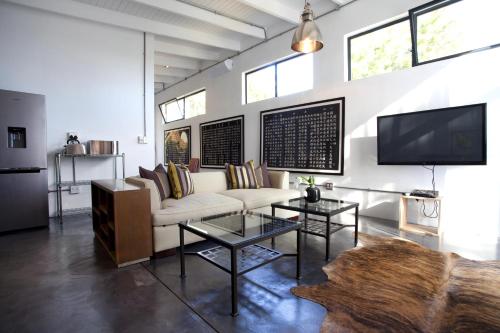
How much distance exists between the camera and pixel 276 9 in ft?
13.0

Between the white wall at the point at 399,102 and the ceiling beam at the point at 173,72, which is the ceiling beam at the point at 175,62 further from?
the white wall at the point at 399,102

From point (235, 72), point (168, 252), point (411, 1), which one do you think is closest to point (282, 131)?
point (235, 72)

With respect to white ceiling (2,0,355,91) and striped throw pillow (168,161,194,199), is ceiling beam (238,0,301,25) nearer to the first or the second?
white ceiling (2,0,355,91)

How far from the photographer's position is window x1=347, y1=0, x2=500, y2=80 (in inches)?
113

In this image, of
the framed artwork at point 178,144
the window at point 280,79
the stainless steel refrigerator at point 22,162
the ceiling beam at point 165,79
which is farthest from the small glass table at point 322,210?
the ceiling beam at point 165,79

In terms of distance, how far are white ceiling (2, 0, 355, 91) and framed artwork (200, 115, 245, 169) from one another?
1.56 metres

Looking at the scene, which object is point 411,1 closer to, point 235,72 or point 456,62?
point 456,62

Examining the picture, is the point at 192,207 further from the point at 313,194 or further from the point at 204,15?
the point at 204,15

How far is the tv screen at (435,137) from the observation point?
278 cm

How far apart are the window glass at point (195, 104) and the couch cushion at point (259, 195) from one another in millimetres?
3920

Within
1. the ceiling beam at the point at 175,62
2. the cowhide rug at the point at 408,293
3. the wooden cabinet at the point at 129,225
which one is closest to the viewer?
the cowhide rug at the point at 408,293

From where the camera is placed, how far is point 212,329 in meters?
1.41

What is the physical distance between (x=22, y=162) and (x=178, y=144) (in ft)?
15.0

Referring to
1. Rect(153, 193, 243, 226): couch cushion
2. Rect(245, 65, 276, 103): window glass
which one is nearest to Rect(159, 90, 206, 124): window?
Rect(245, 65, 276, 103): window glass
